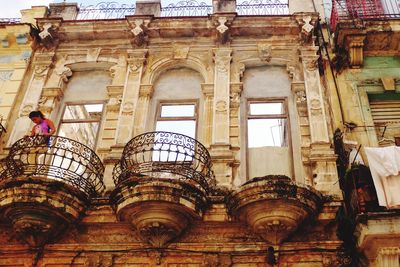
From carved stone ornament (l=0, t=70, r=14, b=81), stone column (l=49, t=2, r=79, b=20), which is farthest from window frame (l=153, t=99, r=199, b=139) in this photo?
stone column (l=49, t=2, r=79, b=20)

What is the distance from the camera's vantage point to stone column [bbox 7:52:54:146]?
9492 millimetres

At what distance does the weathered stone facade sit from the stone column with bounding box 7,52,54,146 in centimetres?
4

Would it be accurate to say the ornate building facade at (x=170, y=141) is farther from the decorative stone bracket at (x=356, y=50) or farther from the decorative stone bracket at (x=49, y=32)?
the decorative stone bracket at (x=356, y=50)

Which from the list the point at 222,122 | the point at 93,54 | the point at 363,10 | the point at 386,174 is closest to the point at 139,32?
the point at 93,54

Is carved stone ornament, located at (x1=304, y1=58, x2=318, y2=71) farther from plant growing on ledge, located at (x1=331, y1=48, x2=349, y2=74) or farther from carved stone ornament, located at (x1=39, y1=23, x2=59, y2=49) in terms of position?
carved stone ornament, located at (x1=39, y1=23, x2=59, y2=49)

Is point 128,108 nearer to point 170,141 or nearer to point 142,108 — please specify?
point 142,108

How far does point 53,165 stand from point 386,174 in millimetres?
5735

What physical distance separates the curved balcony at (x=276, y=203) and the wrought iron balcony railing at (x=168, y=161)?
32.7 inches

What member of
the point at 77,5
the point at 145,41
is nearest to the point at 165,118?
the point at 145,41

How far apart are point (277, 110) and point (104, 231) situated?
4.51 meters

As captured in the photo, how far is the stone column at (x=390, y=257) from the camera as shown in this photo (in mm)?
6852

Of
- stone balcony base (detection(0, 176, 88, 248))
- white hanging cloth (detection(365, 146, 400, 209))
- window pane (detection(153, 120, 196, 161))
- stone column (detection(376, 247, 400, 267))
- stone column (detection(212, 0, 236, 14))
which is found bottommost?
stone column (detection(376, 247, 400, 267))

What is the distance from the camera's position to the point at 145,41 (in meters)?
11.0

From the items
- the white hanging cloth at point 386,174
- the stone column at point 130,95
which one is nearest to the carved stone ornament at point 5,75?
the stone column at point 130,95
